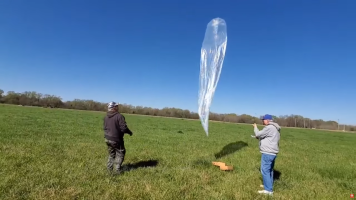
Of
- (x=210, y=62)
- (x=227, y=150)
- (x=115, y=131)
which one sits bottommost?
(x=227, y=150)

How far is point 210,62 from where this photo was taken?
7992mm

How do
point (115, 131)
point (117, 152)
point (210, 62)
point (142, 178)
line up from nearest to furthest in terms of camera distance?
point (142, 178)
point (115, 131)
point (117, 152)
point (210, 62)

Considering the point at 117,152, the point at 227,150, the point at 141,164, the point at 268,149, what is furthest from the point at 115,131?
the point at 227,150

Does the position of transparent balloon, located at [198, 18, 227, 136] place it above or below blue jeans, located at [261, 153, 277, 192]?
above

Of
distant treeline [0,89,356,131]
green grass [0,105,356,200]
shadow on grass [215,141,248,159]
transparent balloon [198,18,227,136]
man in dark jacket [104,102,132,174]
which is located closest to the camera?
green grass [0,105,356,200]

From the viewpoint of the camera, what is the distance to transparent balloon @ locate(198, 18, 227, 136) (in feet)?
25.8

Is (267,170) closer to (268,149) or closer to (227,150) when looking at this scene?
(268,149)

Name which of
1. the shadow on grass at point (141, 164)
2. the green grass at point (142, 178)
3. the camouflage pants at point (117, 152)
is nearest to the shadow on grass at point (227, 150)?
the green grass at point (142, 178)

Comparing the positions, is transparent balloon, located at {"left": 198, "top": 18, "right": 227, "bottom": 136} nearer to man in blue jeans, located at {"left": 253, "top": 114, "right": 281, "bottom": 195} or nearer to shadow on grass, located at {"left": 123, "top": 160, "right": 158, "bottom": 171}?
man in blue jeans, located at {"left": 253, "top": 114, "right": 281, "bottom": 195}

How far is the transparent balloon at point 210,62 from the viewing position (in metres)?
7.86

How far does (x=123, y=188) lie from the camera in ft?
20.0

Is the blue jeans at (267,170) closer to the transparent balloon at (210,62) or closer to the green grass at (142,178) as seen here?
the green grass at (142,178)

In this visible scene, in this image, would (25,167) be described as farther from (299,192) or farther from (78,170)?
(299,192)

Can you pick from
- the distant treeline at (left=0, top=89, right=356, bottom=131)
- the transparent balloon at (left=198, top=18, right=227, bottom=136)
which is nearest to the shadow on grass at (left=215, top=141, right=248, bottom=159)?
the transparent balloon at (left=198, top=18, right=227, bottom=136)
